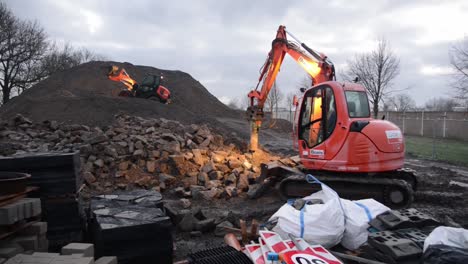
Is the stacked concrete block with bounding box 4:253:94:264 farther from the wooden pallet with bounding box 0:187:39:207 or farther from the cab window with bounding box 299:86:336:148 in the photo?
the cab window with bounding box 299:86:336:148

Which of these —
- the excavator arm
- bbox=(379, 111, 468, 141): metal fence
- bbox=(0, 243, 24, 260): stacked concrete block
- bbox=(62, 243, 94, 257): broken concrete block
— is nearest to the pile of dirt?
the excavator arm

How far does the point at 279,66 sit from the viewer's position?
10.5m

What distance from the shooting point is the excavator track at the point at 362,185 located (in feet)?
24.9

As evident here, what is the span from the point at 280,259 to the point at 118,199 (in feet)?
9.52

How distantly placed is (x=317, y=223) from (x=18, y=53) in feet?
99.9

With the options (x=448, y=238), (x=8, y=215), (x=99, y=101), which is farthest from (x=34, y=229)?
(x=99, y=101)

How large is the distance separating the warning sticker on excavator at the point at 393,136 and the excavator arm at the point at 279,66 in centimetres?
243

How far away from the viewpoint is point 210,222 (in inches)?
245

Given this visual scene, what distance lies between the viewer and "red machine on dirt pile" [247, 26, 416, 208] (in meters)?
7.51

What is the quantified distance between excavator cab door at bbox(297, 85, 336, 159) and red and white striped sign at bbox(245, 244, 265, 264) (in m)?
4.03

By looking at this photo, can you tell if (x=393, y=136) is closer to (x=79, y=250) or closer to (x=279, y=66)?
(x=279, y=66)

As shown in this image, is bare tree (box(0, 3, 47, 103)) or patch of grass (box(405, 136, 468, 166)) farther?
bare tree (box(0, 3, 47, 103))

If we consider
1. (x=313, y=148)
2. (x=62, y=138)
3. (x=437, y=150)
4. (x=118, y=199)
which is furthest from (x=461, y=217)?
(x=437, y=150)

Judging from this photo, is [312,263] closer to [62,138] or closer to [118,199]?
[118,199]
